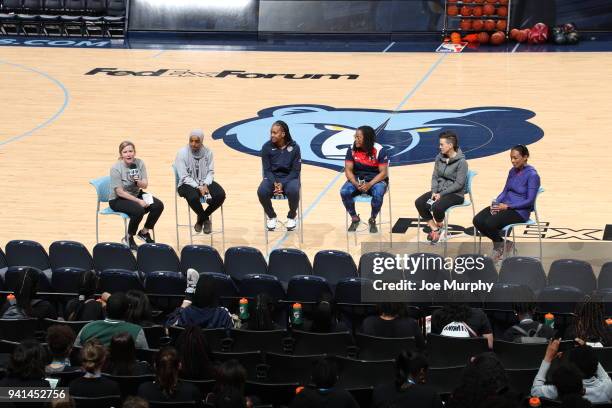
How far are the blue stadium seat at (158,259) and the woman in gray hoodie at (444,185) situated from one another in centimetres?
315

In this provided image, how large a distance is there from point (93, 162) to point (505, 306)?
27.9ft

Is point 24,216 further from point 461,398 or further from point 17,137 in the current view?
point 461,398

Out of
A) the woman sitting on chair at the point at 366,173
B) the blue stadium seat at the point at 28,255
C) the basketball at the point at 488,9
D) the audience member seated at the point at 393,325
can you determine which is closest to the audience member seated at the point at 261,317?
the audience member seated at the point at 393,325

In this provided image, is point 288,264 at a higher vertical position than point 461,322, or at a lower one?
higher

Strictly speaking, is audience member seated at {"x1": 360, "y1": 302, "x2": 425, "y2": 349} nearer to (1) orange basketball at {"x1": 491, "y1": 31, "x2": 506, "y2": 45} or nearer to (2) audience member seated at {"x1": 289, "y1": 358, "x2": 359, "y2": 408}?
(2) audience member seated at {"x1": 289, "y1": 358, "x2": 359, "y2": 408}

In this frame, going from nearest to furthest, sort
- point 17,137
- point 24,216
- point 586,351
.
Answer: point 586,351
point 24,216
point 17,137

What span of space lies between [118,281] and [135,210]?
2.22 meters

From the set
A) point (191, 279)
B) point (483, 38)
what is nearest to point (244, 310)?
point (191, 279)

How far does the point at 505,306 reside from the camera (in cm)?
940

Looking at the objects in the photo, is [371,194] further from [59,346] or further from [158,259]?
[59,346]

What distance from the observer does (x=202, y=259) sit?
1083 cm

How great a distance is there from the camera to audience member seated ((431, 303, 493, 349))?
8459 millimetres

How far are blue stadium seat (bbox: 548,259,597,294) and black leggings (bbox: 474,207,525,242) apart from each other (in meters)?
1.53

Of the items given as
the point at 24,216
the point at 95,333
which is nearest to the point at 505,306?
the point at 95,333
